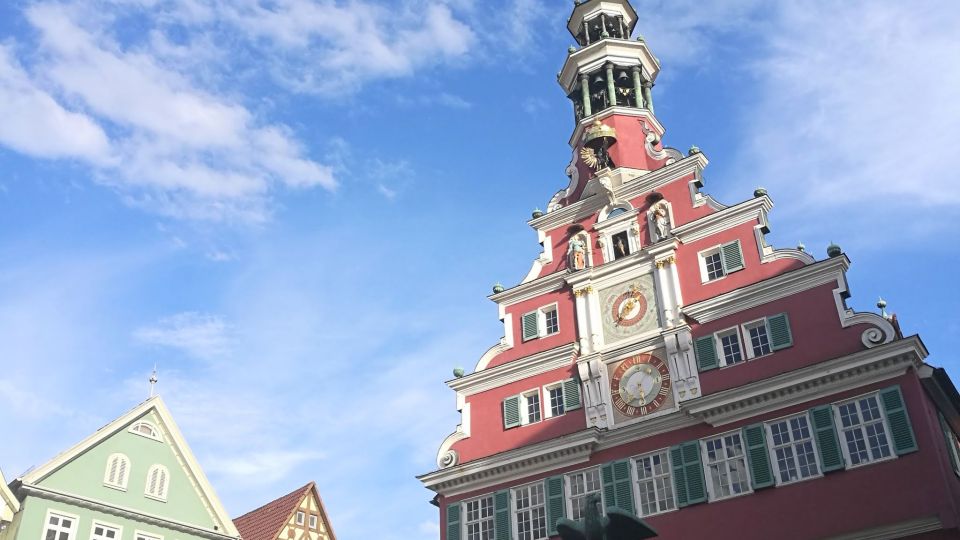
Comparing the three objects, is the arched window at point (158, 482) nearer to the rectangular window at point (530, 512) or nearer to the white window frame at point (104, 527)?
the white window frame at point (104, 527)

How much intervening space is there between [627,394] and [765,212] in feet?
24.3

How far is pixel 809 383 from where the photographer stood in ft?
92.9

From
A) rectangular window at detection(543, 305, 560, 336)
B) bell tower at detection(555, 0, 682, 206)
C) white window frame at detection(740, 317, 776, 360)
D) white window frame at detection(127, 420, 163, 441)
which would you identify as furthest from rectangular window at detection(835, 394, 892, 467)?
white window frame at detection(127, 420, 163, 441)

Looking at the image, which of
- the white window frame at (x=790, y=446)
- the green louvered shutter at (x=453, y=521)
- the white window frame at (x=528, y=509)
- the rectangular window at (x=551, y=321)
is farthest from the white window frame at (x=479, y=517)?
the white window frame at (x=790, y=446)

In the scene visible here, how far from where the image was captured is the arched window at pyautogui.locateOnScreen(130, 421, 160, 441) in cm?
3506

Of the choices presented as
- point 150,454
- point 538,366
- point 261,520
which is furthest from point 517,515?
point 261,520

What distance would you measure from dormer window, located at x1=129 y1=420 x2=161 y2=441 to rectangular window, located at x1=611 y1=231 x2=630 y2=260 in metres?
17.2

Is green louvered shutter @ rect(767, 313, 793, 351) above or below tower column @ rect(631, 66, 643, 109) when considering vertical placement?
below

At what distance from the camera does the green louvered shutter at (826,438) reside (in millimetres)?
27078

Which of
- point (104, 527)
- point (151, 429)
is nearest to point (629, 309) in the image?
point (151, 429)

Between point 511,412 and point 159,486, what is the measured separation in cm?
1240

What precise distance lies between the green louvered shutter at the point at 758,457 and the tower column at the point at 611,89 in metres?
16.2

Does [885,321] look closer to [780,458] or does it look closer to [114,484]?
[780,458]

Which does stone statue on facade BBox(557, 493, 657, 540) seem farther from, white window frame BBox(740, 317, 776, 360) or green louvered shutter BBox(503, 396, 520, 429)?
green louvered shutter BBox(503, 396, 520, 429)
